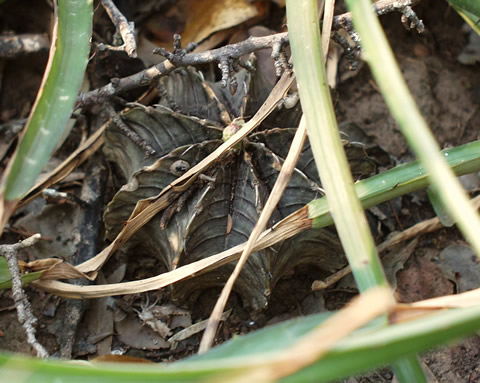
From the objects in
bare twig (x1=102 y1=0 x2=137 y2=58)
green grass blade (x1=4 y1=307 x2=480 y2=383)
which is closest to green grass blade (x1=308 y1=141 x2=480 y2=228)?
green grass blade (x1=4 y1=307 x2=480 y2=383)

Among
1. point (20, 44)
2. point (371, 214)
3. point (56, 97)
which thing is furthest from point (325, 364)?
point (20, 44)

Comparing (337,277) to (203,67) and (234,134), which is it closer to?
(234,134)

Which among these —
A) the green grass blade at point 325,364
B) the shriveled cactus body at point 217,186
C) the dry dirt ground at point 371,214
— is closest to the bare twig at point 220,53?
the shriveled cactus body at point 217,186

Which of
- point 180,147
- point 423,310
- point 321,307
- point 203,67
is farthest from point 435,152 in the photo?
point 203,67

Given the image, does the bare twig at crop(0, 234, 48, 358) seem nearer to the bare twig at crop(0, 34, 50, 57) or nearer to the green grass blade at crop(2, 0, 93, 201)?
the green grass blade at crop(2, 0, 93, 201)

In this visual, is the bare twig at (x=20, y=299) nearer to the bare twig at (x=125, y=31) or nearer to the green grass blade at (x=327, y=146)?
the bare twig at (x=125, y=31)

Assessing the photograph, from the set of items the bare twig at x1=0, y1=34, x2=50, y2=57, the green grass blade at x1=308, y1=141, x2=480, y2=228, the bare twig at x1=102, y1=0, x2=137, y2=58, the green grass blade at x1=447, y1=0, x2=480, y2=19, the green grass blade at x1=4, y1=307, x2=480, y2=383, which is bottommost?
the green grass blade at x1=4, y1=307, x2=480, y2=383

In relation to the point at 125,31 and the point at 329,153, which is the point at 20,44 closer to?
the point at 125,31
